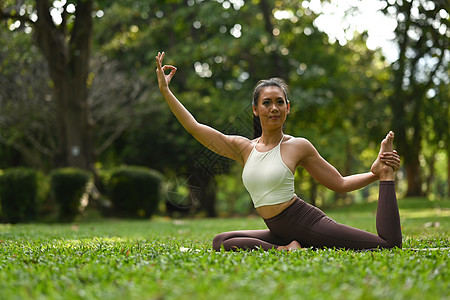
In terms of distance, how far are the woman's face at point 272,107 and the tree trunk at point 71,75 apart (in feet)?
32.5

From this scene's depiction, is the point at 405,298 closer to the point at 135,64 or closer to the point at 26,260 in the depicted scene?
the point at 26,260

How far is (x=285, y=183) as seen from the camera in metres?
4.76

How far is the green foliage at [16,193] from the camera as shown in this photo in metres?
13.9

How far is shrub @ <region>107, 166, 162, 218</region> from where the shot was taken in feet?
55.1

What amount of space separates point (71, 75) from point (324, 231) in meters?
12.2

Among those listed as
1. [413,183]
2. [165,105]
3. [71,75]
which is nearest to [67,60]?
[71,75]

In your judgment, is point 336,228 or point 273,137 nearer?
point 336,228

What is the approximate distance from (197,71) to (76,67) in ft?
28.0

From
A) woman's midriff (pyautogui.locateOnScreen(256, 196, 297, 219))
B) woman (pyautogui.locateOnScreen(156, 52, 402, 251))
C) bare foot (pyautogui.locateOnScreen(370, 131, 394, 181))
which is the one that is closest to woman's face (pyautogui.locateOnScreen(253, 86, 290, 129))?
woman (pyautogui.locateOnScreen(156, 52, 402, 251))

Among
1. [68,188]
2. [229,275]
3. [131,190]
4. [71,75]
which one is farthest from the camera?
[131,190]

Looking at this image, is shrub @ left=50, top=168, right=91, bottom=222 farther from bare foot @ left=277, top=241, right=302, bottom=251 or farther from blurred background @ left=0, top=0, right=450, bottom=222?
bare foot @ left=277, top=241, right=302, bottom=251

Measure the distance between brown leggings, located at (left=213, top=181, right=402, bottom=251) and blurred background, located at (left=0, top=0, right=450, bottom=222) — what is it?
8963 mm

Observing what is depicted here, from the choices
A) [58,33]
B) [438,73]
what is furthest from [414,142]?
[58,33]

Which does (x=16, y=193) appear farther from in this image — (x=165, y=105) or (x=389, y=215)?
(x=389, y=215)
